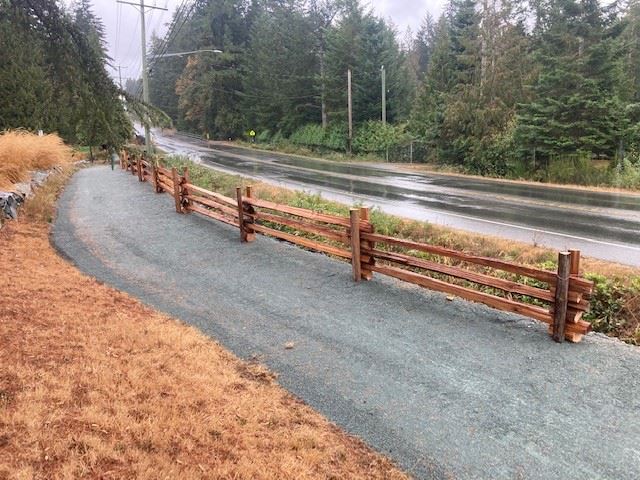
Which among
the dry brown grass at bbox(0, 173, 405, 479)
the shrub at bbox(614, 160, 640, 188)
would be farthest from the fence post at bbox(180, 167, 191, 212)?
the shrub at bbox(614, 160, 640, 188)

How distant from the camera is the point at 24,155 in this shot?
14.5m

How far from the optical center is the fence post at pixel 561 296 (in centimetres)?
468

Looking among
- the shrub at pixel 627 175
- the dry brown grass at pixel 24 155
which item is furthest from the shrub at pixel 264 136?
the shrub at pixel 627 175

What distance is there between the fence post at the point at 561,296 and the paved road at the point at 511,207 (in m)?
3.71

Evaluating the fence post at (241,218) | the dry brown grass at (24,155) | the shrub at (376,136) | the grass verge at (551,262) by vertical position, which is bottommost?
the grass verge at (551,262)

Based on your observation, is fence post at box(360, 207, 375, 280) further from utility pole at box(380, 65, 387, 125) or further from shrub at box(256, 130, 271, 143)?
shrub at box(256, 130, 271, 143)

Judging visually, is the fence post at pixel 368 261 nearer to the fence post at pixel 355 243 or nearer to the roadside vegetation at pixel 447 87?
the fence post at pixel 355 243

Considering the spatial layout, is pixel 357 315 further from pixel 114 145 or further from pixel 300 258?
pixel 114 145

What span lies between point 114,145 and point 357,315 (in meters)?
3.56

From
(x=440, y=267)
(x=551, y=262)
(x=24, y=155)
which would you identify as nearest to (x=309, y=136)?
(x=24, y=155)

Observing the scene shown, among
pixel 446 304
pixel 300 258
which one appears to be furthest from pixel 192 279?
pixel 446 304

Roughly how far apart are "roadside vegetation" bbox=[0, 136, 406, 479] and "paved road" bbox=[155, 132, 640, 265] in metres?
6.44

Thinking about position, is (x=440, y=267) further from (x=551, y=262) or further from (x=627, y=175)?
(x=627, y=175)

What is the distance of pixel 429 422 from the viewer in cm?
372
